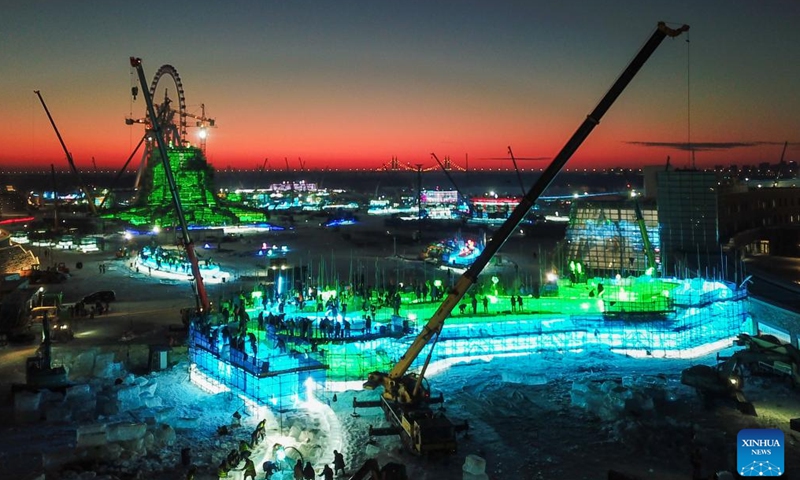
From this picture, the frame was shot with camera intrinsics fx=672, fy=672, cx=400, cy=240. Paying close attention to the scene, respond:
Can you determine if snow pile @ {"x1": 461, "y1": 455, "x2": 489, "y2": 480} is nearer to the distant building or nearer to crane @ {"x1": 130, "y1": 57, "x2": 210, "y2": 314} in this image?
crane @ {"x1": 130, "y1": 57, "x2": 210, "y2": 314}

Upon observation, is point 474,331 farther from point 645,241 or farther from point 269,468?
point 645,241

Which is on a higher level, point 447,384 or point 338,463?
point 338,463

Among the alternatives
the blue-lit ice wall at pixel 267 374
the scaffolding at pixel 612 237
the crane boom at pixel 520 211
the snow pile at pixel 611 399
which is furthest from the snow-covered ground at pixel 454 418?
the scaffolding at pixel 612 237

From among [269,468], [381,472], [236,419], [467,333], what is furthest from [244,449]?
[467,333]

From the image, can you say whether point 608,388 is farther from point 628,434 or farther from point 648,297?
point 648,297

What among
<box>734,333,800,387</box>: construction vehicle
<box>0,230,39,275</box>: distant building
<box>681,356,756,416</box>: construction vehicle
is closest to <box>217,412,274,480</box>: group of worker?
<box>681,356,756,416</box>: construction vehicle

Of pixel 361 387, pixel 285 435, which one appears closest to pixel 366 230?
pixel 361 387

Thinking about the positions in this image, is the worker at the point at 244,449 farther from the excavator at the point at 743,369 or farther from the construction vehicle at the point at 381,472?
the excavator at the point at 743,369
